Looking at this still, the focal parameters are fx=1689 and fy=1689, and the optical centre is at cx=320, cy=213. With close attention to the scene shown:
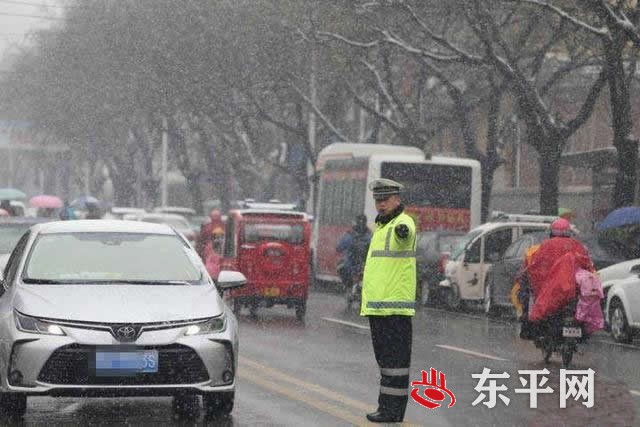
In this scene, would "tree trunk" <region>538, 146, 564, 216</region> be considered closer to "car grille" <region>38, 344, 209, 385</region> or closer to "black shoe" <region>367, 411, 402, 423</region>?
"black shoe" <region>367, 411, 402, 423</region>

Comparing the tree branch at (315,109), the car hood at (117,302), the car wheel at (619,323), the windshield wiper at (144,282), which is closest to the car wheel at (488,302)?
the car wheel at (619,323)

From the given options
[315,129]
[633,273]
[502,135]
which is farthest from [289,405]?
[315,129]

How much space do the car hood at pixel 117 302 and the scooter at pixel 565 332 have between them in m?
6.06

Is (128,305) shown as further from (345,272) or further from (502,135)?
(502,135)

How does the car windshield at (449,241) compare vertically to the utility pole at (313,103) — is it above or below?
below

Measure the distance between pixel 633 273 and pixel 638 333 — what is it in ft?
3.49

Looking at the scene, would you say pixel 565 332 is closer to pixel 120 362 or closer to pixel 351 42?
pixel 120 362

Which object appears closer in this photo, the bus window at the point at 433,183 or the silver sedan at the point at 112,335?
the silver sedan at the point at 112,335

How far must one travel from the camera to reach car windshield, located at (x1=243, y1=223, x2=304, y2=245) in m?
25.9

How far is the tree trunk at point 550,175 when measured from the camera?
33531mm

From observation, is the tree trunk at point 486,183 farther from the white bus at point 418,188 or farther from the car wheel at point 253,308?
the car wheel at point 253,308

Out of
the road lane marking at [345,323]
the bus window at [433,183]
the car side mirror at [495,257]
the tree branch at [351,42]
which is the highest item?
the tree branch at [351,42]

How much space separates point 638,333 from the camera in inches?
893

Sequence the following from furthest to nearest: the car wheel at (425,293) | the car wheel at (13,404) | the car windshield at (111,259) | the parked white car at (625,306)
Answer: the car wheel at (425,293) → the parked white car at (625,306) → the car windshield at (111,259) → the car wheel at (13,404)
